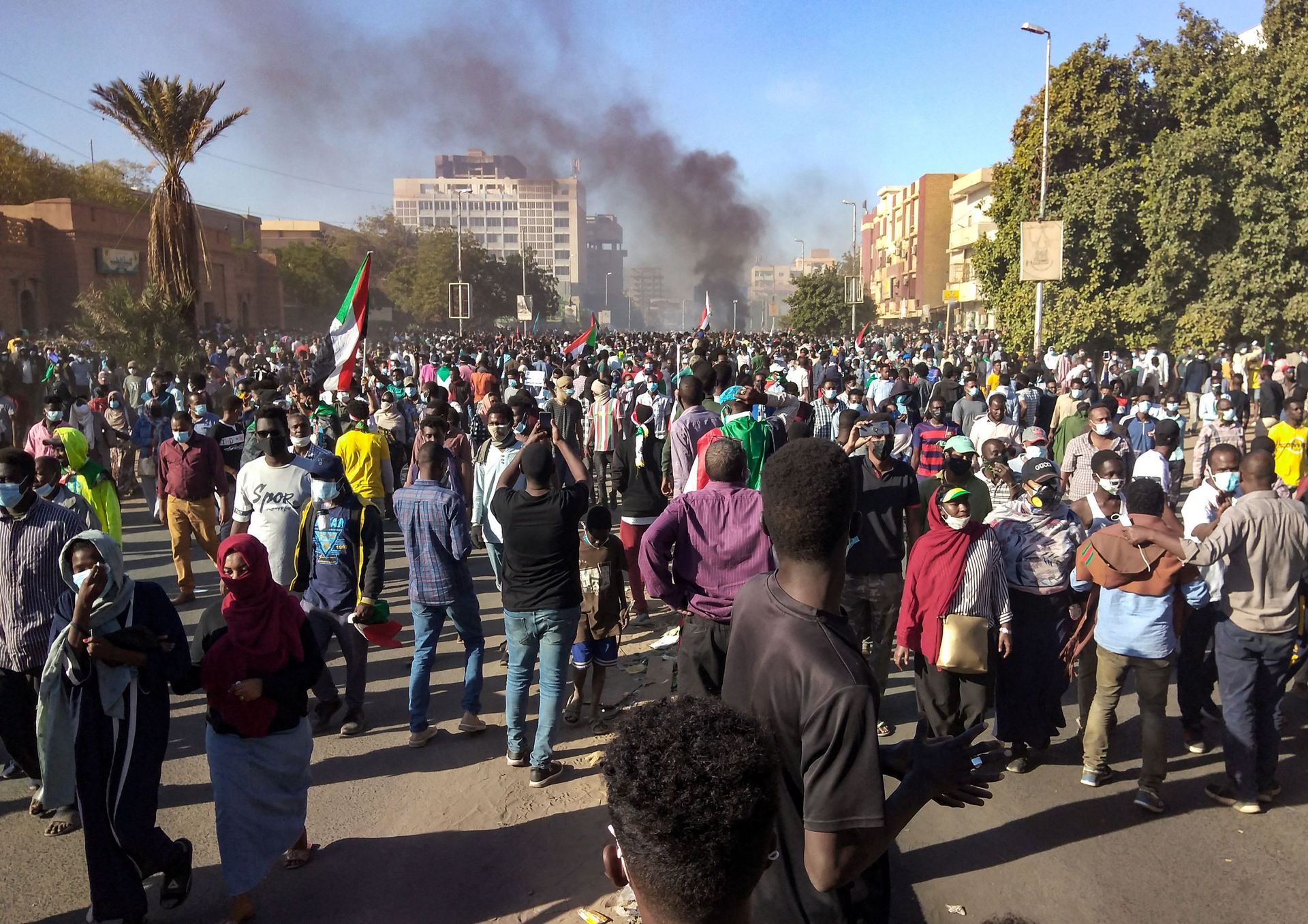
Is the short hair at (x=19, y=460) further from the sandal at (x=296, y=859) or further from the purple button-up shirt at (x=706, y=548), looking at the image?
the purple button-up shirt at (x=706, y=548)

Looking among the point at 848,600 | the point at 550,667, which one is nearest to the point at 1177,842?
the point at 848,600

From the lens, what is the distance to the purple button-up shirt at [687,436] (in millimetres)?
6742

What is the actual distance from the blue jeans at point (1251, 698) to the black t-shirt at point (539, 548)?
315cm

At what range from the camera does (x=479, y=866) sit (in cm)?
406

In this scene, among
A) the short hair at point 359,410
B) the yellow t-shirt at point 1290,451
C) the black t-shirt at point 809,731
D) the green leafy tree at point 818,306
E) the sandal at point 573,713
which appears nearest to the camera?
the black t-shirt at point 809,731

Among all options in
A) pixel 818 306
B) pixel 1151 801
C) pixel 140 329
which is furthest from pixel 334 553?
pixel 818 306

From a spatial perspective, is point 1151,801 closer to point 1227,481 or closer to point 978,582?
point 978,582

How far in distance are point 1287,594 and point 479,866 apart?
12.6 feet

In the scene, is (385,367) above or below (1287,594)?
above

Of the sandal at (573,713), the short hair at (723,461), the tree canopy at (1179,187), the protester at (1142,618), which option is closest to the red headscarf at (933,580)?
the protester at (1142,618)

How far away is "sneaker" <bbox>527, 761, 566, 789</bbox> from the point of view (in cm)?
471

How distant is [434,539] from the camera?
505cm

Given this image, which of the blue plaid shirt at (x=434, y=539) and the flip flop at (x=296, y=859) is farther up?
the blue plaid shirt at (x=434, y=539)

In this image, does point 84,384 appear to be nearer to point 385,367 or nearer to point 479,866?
Result: point 385,367
